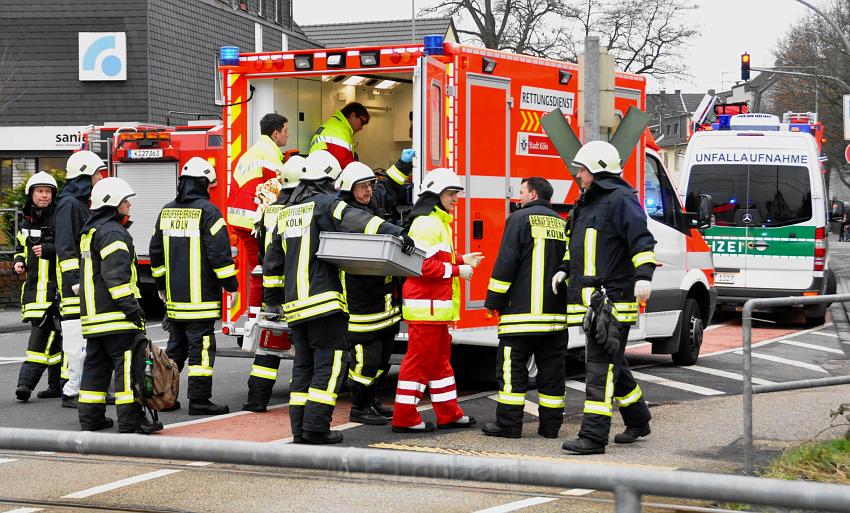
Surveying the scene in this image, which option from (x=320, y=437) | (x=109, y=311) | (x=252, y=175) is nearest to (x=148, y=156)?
(x=252, y=175)

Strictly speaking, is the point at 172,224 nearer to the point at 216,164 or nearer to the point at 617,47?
the point at 216,164

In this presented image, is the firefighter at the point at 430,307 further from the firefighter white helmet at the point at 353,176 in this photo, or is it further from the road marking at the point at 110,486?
the road marking at the point at 110,486

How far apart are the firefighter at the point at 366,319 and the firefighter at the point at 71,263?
7.40 feet

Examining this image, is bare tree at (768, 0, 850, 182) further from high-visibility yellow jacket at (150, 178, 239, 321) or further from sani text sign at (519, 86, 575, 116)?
high-visibility yellow jacket at (150, 178, 239, 321)

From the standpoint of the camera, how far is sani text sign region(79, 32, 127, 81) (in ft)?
91.0

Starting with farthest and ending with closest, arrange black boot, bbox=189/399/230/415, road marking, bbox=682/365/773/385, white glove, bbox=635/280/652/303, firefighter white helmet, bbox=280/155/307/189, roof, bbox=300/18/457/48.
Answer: roof, bbox=300/18/457/48 → road marking, bbox=682/365/773/385 → black boot, bbox=189/399/230/415 → firefighter white helmet, bbox=280/155/307/189 → white glove, bbox=635/280/652/303

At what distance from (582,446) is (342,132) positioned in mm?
4040

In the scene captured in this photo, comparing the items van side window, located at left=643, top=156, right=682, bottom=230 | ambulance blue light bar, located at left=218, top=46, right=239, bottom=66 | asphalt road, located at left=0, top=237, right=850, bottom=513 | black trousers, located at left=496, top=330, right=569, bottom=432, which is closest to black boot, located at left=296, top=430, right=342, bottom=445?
asphalt road, located at left=0, top=237, right=850, bottom=513

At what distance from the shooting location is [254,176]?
9547 millimetres

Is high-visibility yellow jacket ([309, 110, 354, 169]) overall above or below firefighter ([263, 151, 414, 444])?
above

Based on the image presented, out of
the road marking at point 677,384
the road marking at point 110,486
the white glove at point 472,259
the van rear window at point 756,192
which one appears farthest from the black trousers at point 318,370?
the van rear window at point 756,192

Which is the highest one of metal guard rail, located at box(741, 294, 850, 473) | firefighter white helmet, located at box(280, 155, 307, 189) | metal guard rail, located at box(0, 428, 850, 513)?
firefighter white helmet, located at box(280, 155, 307, 189)

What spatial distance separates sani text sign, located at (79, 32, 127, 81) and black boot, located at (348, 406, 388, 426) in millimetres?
20675

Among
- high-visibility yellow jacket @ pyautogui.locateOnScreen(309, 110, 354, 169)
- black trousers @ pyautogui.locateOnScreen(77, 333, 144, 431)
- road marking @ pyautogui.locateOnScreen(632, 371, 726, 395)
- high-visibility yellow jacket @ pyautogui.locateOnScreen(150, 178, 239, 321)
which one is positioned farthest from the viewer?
road marking @ pyautogui.locateOnScreen(632, 371, 726, 395)
